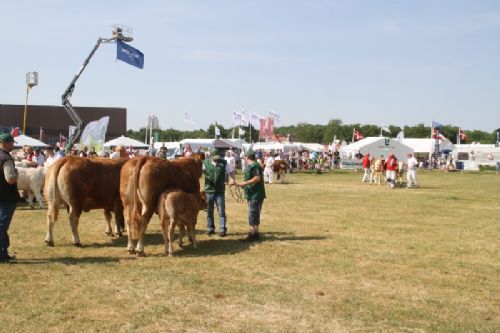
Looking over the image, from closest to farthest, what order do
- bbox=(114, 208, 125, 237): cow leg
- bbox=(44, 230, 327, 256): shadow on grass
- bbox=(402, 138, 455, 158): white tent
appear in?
bbox=(44, 230, 327, 256): shadow on grass → bbox=(114, 208, 125, 237): cow leg → bbox=(402, 138, 455, 158): white tent

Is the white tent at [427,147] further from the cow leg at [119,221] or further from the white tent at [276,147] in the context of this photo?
the cow leg at [119,221]

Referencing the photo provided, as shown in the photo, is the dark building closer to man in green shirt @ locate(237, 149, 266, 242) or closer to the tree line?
the tree line

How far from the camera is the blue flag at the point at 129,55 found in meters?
30.5

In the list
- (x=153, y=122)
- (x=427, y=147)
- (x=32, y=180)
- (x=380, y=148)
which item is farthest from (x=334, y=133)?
(x=32, y=180)

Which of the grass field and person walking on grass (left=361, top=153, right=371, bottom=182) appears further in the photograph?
person walking on grass (left=361, top=153, right=371, bottom=182)

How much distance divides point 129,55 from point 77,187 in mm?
22613

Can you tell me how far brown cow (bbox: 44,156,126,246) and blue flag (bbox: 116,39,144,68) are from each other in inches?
852

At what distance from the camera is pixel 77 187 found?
9.73 meters

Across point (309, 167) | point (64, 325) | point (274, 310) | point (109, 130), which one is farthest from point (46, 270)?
point (109, 130)

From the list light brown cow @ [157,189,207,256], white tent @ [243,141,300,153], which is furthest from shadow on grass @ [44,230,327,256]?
white tent @ [243,141,300,153]

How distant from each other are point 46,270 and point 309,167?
39.2 m

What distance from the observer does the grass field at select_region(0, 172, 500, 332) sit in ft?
18.9

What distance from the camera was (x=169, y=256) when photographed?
906cm

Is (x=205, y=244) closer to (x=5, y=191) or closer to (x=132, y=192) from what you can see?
(x=132, y=192)
